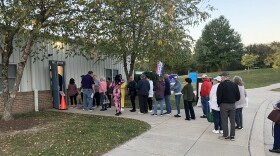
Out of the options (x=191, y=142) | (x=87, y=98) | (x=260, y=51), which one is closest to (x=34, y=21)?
(x=191, y=142)

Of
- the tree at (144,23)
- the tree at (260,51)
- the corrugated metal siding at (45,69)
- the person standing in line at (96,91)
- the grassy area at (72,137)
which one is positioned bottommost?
the grassy area at (72,137)

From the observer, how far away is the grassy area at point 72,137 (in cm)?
702

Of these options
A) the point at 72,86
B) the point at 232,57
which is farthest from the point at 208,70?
the point at 72,86

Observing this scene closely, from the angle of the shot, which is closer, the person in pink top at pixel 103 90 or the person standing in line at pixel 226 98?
the person standing in line at pixel 226 98

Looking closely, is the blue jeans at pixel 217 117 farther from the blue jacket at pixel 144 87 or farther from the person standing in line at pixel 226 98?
the blue jacket at pixel 144 87

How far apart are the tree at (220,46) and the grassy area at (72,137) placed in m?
64.3

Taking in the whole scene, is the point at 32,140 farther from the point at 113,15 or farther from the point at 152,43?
the point at 152,43

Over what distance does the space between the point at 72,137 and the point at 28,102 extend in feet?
19.5

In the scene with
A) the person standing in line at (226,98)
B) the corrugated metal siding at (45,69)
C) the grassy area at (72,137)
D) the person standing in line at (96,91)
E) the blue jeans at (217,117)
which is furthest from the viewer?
the person standing in line at (96,91)

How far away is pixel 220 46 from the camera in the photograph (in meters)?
74.1

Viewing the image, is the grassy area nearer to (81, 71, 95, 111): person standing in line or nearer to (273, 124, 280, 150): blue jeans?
(81, 71, 95, 111): person standing in line

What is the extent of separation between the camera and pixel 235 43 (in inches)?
3002

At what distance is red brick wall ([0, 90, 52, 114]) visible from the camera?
12691mm

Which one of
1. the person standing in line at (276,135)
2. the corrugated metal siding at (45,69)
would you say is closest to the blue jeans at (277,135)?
the person standing in line at (276,135)
